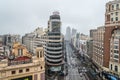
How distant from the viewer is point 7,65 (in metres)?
33.5

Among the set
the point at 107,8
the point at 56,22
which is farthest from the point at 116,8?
the point at 56,22

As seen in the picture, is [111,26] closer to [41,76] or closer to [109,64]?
[109,64]

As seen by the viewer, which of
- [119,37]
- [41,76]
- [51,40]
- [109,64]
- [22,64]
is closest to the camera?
[22,64]

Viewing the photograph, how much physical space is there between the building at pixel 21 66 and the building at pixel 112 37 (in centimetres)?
2684

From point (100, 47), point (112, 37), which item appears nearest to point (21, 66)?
point (112, 37)

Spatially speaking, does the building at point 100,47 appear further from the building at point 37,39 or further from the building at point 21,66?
the building at point 21,66

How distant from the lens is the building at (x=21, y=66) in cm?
3316

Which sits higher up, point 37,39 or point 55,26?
point 55,26

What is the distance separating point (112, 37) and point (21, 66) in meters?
33.0

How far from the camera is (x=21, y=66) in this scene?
34.9 m

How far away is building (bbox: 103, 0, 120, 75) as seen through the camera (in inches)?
2100

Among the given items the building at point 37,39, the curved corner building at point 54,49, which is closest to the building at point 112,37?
the curved corner building at point 54,49

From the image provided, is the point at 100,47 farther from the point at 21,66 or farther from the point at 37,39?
the point at 21,66

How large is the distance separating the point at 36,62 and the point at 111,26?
29400 mm
